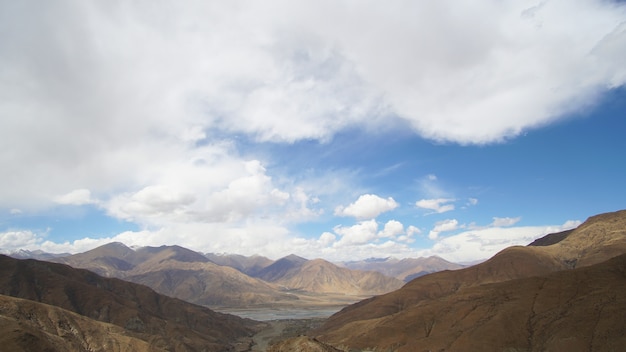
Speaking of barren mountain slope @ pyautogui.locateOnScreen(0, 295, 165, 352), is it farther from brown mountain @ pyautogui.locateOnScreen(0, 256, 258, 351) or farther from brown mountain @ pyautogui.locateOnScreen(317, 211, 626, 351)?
brown mountain @ pyautogui.locateOnScreen(317, 211, 626, 351)

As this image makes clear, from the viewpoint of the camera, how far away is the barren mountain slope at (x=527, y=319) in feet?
297

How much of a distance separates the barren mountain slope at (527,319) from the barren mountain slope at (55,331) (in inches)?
2935

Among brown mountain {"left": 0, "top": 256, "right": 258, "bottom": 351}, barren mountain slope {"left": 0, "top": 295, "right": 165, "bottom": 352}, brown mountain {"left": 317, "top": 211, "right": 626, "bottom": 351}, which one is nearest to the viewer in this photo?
barren mountain slope {"left": 0, "top": 295, "right": 165, "bottom": 352}

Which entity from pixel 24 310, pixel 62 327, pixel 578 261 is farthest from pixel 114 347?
pixel 578 261

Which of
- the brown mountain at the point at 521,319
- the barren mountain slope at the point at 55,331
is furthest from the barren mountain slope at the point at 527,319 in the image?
the barren mountain slope at the point at 55,331

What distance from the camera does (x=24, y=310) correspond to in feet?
350

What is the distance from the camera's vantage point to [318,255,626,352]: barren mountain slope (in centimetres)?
9038

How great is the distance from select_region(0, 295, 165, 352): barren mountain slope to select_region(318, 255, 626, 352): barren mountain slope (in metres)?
74.5

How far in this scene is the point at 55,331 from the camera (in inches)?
4203

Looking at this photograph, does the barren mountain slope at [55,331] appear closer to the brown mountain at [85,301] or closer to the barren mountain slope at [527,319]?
the brown mountain at [85,301]

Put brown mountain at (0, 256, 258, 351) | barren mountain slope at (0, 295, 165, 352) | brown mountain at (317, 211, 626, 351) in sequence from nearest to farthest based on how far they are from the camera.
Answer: barren mountain slope at (0, 295, 165, 352), brown mountain at (317, 211, 626, 351), brown mountain at (0, 256, 258, 351)

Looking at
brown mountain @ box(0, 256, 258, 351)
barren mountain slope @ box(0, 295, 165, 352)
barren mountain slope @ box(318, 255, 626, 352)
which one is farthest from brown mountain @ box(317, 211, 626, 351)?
barren mountain slope @ box(0, 295, 165, 352)

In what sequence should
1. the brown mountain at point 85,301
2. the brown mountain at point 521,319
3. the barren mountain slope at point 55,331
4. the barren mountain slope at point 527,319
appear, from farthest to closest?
the brown mountain at point 85,301 → the brown mountain at point 521,319 → the barren mountain slope at point 527,319 → the barren mountain slope at point 55,331

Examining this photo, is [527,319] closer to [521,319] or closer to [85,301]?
[521,319]
